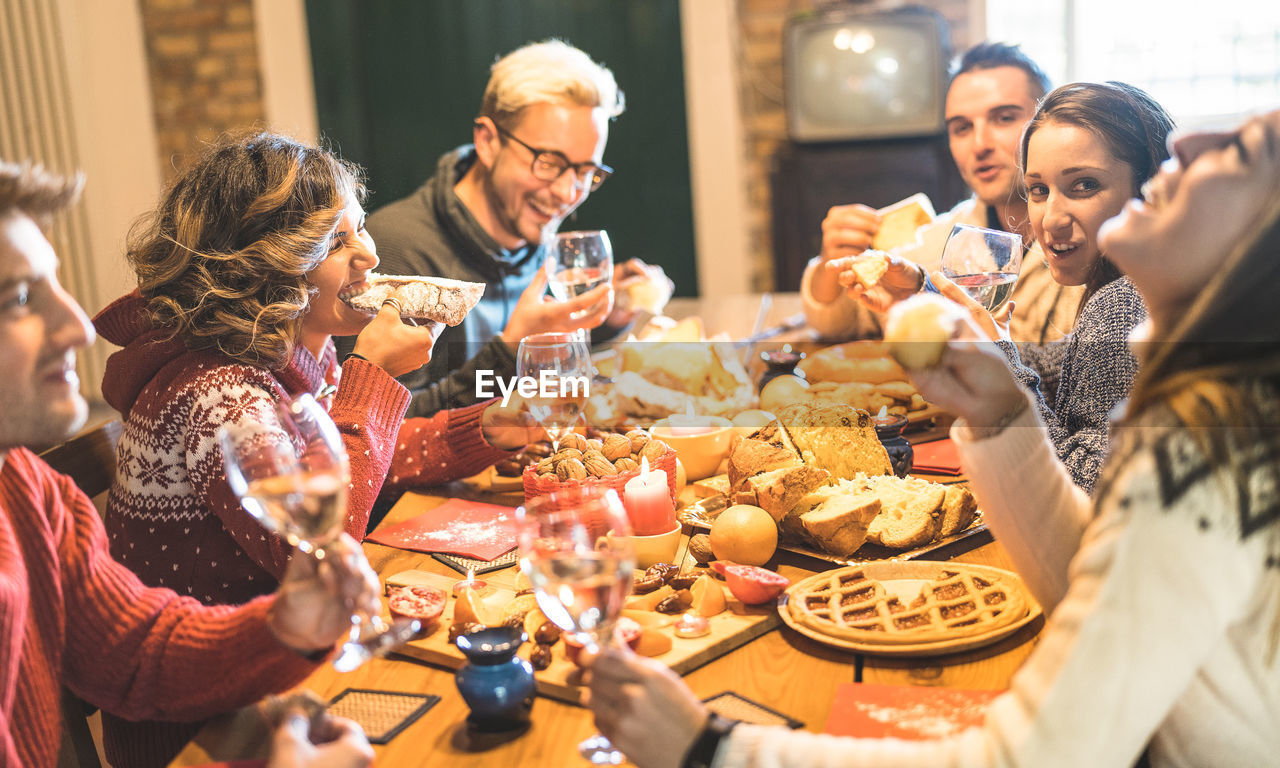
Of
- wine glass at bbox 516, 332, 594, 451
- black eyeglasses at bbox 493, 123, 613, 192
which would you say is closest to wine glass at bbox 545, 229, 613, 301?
black eyeglasses at bbox 493, 123, 613, 192

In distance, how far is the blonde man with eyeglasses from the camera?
9.08 feet

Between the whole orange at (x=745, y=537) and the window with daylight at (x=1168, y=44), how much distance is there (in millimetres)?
4088

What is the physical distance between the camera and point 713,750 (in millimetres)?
882

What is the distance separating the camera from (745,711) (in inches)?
41.6

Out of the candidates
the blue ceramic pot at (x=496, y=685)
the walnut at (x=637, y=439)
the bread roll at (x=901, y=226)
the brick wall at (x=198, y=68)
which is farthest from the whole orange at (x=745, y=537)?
the brick wall at (x=198, y=68)

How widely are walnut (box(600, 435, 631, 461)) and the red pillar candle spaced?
5.3 inches

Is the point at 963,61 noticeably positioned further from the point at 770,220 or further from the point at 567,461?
the point at 770,220

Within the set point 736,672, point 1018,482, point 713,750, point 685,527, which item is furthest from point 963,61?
point 713,750

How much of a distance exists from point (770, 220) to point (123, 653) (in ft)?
14.7

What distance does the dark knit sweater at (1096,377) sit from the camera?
1510 millimetres

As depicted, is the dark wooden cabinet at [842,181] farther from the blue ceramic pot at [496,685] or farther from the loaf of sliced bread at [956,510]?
the blue ceramic pot at [496,685]

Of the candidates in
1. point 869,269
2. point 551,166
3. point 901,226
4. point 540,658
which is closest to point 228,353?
point 540,658

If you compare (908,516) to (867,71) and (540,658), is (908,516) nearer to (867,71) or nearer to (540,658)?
(540,658)

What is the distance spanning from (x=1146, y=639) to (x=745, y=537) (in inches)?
26.6
